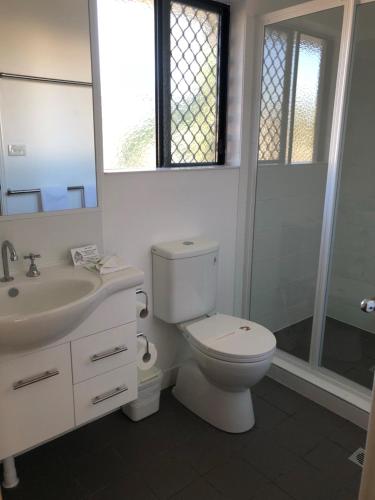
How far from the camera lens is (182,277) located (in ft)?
6.75

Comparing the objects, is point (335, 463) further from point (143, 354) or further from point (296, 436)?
point (143, 354)

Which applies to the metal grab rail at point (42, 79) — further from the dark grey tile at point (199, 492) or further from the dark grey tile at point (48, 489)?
the dark grey tile at point (199, 492)

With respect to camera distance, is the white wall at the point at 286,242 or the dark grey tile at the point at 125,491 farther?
the white wall at the point at 286,242

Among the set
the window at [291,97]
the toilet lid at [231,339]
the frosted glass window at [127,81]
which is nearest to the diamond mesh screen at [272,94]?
the window at [291,97]

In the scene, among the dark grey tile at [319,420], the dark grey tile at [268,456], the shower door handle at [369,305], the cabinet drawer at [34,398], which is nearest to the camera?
the shower door handle at [369,305]

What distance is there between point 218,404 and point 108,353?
70 centimetres

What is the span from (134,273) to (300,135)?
1.41 meters

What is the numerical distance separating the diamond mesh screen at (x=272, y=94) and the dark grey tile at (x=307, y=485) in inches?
66.5

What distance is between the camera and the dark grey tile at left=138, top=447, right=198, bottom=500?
165cm

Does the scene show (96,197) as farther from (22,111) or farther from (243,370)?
(243,370)

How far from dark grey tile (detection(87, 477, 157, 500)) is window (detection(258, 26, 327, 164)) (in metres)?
1.85

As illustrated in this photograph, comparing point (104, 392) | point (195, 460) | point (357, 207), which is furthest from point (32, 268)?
point (357, 207)

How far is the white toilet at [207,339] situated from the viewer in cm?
185

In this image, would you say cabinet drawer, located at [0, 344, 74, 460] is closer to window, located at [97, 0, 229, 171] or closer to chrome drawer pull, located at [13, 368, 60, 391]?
chrome drawer pull, located at [13, 368, 60, 391]
